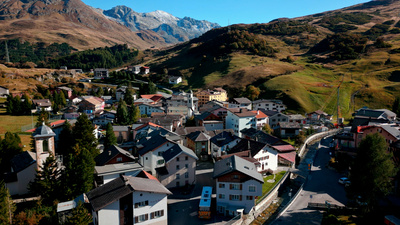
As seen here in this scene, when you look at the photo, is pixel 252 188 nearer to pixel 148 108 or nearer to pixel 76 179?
pixel 76 179

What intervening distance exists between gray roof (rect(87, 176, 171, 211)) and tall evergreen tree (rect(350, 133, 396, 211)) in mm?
Result: 21183

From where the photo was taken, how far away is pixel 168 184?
3597 cm

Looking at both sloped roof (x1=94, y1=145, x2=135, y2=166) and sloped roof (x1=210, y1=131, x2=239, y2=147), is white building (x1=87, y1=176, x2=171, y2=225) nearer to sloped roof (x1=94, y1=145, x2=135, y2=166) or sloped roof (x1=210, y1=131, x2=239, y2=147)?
sloped roof (x1=94, y1=145, x2=135, y2=166)

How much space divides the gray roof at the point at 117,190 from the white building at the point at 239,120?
3546cm

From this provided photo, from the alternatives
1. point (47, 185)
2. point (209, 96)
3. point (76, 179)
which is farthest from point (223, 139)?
point (209, 96)

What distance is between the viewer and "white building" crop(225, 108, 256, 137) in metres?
59.8

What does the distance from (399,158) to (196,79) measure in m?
100

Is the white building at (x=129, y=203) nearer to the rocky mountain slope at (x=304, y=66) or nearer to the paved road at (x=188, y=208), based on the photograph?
the paved road at (x=188, y=208)

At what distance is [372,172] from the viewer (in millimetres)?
27594

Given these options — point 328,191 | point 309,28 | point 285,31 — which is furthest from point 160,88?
point 309,28

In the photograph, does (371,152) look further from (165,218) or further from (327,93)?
(327,93)

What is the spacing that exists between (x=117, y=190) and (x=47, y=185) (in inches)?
407

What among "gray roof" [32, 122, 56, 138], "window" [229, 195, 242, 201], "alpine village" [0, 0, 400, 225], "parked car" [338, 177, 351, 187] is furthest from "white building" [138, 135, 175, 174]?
"parked car" [338, 177, 351, 187]

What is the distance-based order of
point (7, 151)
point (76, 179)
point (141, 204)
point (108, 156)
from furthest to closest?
point (7, 151)
point (108, 156)
point (76, 179)
point (141, 204)
